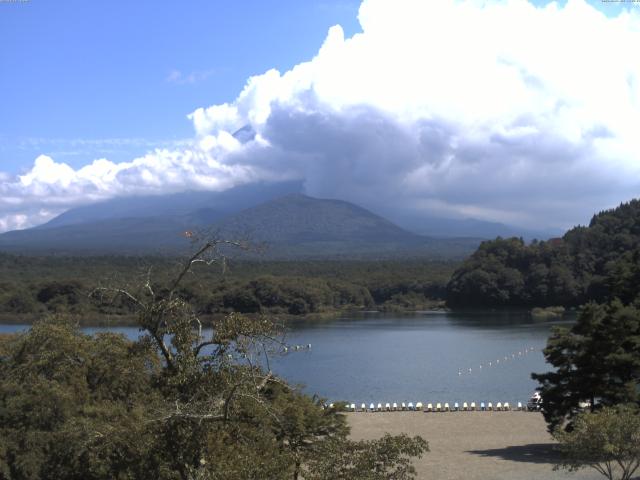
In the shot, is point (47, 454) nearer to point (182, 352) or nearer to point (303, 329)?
point (182, 352)

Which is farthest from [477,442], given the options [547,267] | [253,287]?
[547,267]

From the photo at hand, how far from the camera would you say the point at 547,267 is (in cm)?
8569

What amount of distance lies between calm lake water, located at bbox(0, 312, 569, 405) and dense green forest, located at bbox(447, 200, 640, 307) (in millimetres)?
13613

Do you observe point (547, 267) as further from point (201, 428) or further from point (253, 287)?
point (201, 428)

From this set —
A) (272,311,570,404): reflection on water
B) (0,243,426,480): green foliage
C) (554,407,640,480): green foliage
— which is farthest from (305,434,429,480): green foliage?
(272,311,570,404): reflection on water

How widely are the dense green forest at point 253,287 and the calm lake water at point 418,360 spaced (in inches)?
292

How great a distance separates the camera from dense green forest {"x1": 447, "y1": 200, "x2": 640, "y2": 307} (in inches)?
3196

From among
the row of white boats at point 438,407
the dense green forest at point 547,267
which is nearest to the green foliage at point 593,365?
the row of white boats at point 438,407

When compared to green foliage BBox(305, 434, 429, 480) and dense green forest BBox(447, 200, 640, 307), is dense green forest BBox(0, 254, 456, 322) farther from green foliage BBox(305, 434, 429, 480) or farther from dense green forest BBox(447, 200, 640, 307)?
green foliage BBox(305, 434, 429, 480)

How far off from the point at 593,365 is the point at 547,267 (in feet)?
224

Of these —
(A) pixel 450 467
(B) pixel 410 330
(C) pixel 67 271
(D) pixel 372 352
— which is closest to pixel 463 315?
(B) pixel 410 330

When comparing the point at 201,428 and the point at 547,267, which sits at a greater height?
the point at 547,267

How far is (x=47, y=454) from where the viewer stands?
493 inches

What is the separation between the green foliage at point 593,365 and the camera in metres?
19.3
